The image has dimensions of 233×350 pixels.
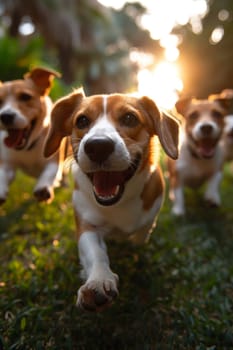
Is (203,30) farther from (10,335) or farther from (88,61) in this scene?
(10,335)

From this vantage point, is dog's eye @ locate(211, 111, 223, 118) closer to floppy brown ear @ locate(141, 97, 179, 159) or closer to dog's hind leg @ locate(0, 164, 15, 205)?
floppy brown ear @ locate(141, 97, 179, 159)

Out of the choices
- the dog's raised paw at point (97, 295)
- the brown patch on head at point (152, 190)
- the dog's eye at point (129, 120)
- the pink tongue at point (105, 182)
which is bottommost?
the dog's raised paw at point (97, 295)

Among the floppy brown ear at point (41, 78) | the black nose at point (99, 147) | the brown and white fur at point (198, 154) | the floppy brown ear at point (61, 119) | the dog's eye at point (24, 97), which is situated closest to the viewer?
the black nose at point (99, 147)

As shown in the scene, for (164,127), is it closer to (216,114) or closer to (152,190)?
(152,190)

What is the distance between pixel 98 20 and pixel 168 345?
13.1 meters

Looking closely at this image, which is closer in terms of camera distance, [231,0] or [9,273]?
[9,273]

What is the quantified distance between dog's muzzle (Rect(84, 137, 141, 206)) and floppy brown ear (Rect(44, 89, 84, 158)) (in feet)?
1.78

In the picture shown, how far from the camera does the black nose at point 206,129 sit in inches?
178

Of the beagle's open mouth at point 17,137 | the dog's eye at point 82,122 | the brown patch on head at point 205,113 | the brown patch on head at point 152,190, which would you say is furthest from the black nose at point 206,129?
the dog's eye at point 82,122

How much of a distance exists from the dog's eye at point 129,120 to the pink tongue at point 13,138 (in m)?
1.39

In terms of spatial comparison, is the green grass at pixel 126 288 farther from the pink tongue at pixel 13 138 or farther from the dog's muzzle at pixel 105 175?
the pink tongue at pixel 13 138

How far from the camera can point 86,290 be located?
221cm

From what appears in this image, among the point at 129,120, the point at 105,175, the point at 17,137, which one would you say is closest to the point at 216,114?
the point at 17,137

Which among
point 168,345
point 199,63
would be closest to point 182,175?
point 168,345
